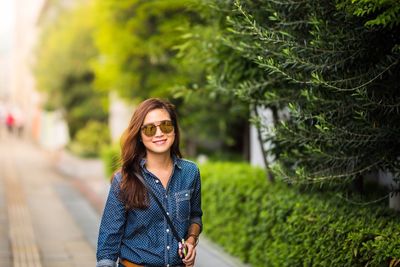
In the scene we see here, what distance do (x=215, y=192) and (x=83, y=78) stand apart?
18.6 metres

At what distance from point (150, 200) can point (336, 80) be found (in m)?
1.65

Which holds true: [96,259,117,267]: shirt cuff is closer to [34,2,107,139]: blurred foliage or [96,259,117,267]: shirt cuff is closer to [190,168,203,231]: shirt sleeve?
[190,168,203,231]: shirt sleeve

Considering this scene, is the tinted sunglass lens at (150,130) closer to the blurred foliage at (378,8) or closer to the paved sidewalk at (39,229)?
the blurred foliage at (378,8)

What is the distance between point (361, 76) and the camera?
437cm

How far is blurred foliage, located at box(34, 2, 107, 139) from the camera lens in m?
24.2

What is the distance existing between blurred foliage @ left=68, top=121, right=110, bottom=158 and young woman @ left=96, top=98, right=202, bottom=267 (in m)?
19.7

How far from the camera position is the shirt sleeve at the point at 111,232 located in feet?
11.2

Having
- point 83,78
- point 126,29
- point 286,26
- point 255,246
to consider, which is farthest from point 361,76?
point 83,78

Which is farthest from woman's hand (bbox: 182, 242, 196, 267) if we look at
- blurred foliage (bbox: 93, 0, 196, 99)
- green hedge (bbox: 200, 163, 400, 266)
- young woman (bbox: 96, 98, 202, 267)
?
blurred foliage (bbox: 93, 0, 196, 99)

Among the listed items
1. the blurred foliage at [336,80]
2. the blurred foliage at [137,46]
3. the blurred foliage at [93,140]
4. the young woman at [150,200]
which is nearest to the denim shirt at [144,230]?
the young woman at [150,200]

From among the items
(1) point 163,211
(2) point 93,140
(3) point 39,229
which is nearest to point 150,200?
(1) point 163,211

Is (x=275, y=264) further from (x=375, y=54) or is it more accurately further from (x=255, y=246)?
(x=375, y=54)

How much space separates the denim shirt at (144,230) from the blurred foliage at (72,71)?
20095 millimetres

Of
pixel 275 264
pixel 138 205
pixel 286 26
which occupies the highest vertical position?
pixel 286 26
